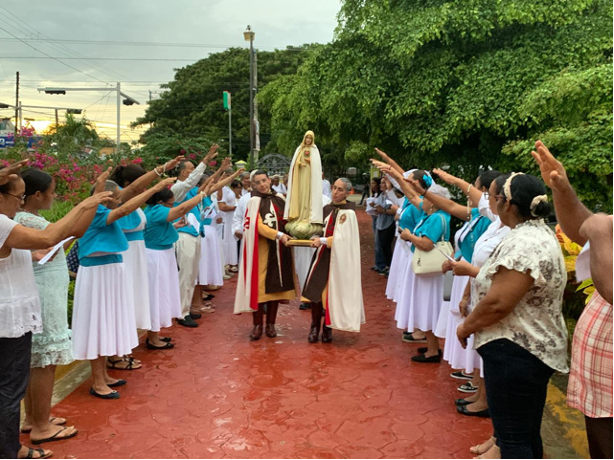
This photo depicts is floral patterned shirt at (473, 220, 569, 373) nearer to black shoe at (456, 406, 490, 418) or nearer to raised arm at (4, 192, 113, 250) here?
black shoe at (456, 406, 490, 418)

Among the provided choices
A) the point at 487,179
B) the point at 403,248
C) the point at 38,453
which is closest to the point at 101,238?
the point at 38,453

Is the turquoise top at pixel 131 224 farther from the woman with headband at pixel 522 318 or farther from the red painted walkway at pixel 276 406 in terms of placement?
the woman with headband at pixel 522 318

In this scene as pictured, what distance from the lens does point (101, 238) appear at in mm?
4797

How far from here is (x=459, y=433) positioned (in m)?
4.27

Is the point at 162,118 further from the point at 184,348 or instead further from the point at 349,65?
the point at 184,348

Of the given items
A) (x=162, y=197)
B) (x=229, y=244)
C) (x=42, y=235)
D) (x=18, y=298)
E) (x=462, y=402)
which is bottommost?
(x=462, y=402)

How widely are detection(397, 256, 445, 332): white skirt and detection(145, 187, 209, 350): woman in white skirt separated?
2.59 m

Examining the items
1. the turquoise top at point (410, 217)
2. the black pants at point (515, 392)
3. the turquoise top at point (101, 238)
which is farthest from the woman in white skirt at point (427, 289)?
the turquoise top at point (101, 238)

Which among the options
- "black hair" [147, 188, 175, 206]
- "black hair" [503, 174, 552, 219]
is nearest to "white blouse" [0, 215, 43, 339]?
"black hair" [147, 188, 175, 206]

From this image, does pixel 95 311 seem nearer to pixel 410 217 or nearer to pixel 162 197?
pixel 162 197

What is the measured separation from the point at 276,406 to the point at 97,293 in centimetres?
181

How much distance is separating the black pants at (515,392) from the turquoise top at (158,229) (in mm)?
4087

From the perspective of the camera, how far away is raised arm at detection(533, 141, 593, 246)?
3.04 m

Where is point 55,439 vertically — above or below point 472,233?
below
